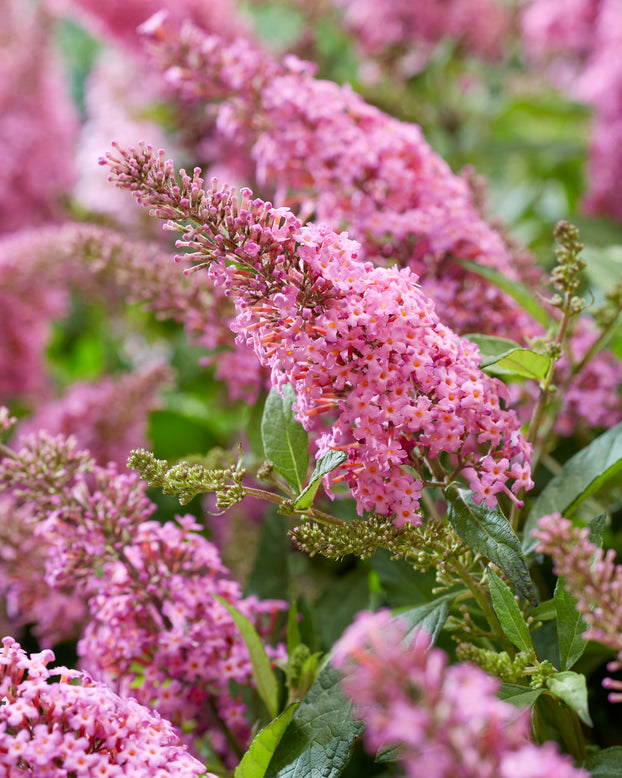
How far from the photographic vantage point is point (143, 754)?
38 centimetres

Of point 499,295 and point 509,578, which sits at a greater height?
Answer: point 499,295

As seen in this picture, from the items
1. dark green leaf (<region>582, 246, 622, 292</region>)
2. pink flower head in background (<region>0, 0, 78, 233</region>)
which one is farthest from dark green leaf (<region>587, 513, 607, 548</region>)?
pink flower head in background (<region>0, 0, 78, 233</region>)

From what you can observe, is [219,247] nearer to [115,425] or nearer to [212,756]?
[212,756]

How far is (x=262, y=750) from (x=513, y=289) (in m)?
0.37

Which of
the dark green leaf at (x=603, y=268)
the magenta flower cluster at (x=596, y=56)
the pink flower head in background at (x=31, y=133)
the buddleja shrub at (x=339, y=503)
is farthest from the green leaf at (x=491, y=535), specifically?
the pink flower head in background at (x=31, y=133)

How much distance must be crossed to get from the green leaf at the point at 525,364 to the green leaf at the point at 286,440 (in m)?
0.12

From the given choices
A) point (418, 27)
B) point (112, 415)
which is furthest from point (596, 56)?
point (112, 415)

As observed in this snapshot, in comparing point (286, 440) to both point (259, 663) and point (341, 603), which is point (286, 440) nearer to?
point (259, 663)

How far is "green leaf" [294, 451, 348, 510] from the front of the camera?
1.37ft

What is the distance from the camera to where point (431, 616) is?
45 centimetres

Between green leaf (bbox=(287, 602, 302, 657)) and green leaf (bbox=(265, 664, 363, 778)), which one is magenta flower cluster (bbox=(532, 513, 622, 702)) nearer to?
green leaf (bbox=(265, 664, 363, 778))

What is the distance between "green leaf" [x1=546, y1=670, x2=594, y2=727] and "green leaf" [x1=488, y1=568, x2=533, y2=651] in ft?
0.07

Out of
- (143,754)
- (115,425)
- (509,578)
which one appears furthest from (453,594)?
(115,425)

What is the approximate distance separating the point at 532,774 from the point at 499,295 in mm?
448
